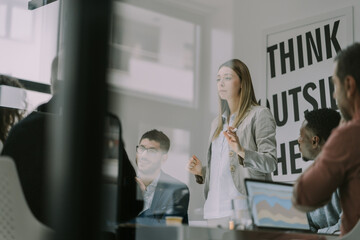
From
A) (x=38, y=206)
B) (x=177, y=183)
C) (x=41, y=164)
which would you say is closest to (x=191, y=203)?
(x=177, y=183)

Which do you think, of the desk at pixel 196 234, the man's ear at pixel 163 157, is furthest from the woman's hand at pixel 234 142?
the desk at pixel 196 234

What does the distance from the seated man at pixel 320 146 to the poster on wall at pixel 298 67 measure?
5cm

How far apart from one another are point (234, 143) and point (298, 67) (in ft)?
1.74

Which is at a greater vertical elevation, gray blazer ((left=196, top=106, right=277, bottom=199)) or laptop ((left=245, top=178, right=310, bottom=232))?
gray blazer ((left=196, top=106, right=277, bottom=199))

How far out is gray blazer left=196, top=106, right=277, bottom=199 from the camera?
2488 mm

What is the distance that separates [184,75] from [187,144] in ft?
2.19

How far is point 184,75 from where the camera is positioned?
6.11ft

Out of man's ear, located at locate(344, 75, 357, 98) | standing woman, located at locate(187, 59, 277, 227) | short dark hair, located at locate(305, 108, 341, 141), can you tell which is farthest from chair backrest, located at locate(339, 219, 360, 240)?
standing woman, located at locate(187, 59, 277, 227)

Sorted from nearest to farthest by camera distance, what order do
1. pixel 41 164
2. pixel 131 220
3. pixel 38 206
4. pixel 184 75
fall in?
1. pixel 131 220
2. pixel 38 206
3. pixel 184 75
4. pixel 41 164

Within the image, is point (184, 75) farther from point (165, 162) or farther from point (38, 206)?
point (38, 206)

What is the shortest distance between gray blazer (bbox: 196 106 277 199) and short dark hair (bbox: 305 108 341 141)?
18cm

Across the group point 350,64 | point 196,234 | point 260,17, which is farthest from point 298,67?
point 196,234

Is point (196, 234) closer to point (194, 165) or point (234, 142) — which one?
point (194, 165)

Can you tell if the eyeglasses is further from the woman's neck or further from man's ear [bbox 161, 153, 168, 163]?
the woman's neck
